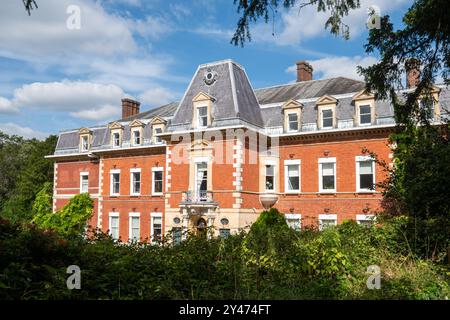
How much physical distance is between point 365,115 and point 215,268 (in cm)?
1868

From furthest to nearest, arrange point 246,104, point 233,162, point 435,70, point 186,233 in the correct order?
point 246,104
point 233,162
point 435,70
point 186,233

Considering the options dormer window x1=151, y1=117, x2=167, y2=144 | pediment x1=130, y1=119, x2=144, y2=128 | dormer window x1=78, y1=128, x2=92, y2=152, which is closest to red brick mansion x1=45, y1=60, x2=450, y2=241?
dormer window x1=151, y1=117, x2=167, y2=144

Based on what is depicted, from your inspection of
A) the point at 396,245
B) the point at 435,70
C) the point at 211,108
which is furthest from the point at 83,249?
the point at 211,108

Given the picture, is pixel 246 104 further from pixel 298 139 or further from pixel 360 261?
pixel 360 261

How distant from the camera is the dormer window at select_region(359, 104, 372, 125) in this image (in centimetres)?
2409

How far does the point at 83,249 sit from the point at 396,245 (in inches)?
325

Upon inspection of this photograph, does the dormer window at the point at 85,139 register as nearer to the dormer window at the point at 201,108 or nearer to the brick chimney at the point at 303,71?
the dormer window at the point at 201,108

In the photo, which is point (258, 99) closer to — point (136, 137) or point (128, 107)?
Answer: point (136, 137)

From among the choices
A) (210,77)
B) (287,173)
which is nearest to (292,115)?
(287,173)

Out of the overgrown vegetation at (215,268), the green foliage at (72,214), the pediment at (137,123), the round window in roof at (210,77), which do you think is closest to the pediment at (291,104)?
the round window in roof at (210,77)

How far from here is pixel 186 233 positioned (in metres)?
10.3
